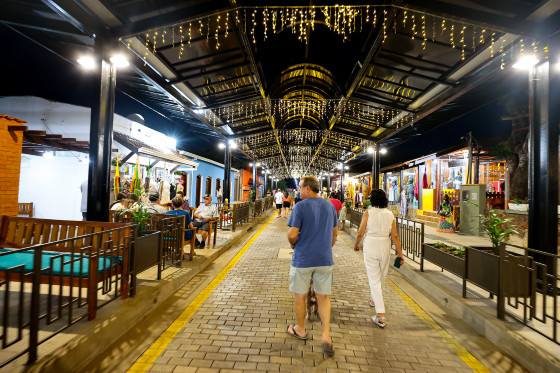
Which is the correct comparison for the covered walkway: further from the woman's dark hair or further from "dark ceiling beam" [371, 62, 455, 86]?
"dark ceiling beam" [371, 62, 455, 86]

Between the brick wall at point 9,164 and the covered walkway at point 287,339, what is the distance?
458cm

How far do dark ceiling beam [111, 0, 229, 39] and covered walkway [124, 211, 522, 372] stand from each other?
5.23m

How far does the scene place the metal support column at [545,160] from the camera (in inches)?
189

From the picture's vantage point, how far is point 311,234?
10.7 ft

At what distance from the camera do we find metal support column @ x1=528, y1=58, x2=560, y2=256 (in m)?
4.79

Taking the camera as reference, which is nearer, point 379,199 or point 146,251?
point 379,199

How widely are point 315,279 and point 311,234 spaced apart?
1.73ft

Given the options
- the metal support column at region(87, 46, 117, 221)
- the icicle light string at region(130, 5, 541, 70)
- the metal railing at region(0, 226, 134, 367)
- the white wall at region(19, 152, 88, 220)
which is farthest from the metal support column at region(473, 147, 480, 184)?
the white wall at region(19, 152, 88, 220)

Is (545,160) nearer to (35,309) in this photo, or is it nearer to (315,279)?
(315,279)

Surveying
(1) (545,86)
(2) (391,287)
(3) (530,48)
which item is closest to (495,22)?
(3) (530,48)

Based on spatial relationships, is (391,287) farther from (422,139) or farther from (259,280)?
(422,139)

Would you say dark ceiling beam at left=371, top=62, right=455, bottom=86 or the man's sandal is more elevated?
dark ceiling beam at left=371, top=62, right=455, bottom=86

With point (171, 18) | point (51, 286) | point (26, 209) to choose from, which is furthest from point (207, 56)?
point (26, 209)

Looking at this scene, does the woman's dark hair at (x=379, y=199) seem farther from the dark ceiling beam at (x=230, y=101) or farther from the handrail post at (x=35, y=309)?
the dark ceiling beam at (x=230, y=101)
